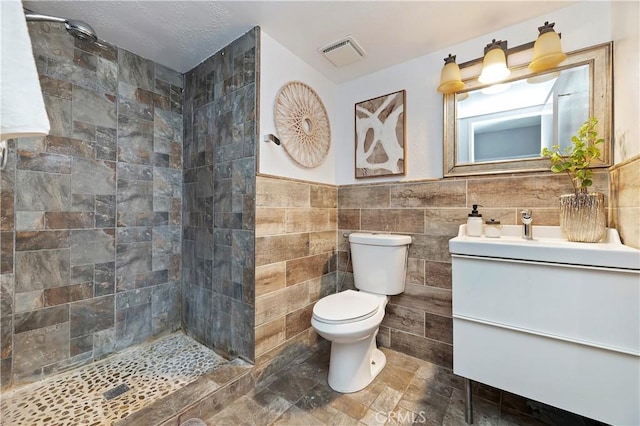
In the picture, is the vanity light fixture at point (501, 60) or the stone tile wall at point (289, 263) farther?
the stone tile wall at point (289, 263)

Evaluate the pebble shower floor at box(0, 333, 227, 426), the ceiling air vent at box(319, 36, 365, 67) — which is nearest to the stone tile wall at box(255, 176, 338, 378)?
the pebble shower floor at box(0, 333, 227, 426)

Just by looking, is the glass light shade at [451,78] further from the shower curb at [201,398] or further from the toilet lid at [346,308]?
the shower curb at [201,398]

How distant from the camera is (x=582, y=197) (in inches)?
46.8

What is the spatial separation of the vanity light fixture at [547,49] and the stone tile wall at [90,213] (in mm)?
2399

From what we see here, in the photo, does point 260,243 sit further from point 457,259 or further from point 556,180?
point 556,180

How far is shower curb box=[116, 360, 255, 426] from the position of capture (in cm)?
114

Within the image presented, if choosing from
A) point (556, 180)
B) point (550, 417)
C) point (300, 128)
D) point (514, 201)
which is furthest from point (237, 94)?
point (550, 417)

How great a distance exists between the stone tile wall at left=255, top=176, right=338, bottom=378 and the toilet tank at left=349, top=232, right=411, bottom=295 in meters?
0.36

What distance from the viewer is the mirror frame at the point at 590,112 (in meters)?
1.26

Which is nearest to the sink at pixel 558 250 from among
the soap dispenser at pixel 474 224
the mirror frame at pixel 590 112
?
the soap dispenser at pixel 474 224

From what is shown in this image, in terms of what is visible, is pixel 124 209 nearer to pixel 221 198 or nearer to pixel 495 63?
pixel 221 198

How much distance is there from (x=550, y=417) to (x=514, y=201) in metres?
1.09

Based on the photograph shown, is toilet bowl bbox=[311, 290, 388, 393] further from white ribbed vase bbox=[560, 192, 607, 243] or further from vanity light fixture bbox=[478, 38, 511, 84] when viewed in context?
vanity light fixture bbox=[478, 38, 511, 84]

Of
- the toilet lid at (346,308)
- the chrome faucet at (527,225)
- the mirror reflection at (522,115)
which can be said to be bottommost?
the toilet lid at (346,308)
